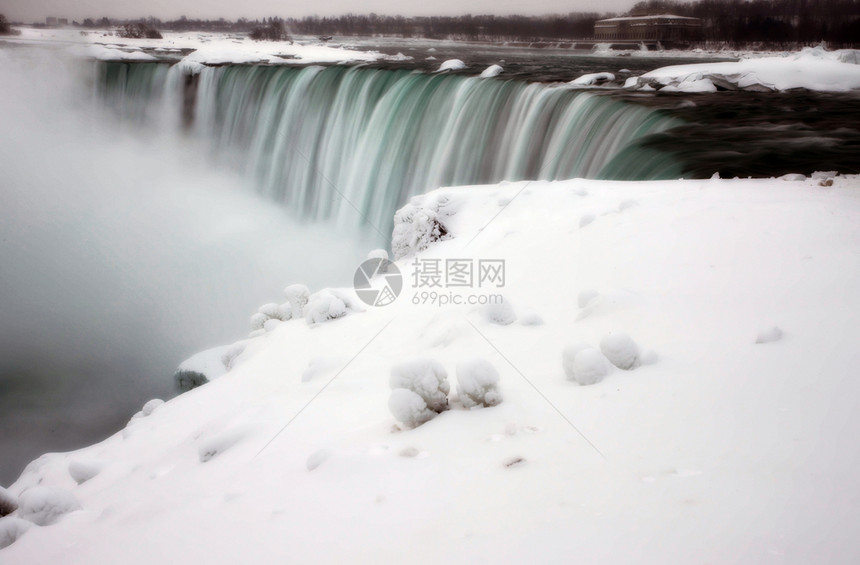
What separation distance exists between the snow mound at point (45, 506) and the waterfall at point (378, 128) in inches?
206

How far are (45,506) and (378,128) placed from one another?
29.9ft

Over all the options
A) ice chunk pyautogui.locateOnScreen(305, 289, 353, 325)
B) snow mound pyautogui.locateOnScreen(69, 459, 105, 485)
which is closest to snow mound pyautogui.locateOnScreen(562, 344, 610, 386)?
ice chunk pyautogui.locateOnScreen(305, 289, 353, 325)

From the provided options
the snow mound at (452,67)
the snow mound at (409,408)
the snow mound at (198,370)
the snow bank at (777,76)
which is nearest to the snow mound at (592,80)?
the snow bank at (777,76)

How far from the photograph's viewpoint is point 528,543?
40.6 inches

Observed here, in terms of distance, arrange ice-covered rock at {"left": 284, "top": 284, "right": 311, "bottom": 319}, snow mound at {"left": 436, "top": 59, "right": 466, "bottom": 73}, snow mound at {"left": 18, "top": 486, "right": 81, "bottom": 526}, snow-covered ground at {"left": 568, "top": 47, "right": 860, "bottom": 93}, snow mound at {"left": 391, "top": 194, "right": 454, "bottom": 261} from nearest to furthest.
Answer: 1. snow mound at {"left": 18, "top": 486, "right": 81, "bottom": 526}
2. ice-covered rock at {"left": 284, "top": 284, "right": 311, "bottom": 319}
3. snow mound at {"left": 391, "top": 194, "right": 454, "bottom": 261}
4. snow-covered ground at {"left": 568, "top": 47, "right": 860, "bottom": 93}
5. snow mound at {"left": 436, "top": 59, "right": 466, "bottom": 73}

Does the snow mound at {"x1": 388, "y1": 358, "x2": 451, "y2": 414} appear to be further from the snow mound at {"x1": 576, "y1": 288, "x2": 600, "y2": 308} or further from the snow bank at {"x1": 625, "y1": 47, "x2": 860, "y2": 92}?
the snow bank at {"x1": 625, "y1": 47, "x2": 860, "y2": 92}

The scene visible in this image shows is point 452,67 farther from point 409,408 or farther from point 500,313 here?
point 409,408

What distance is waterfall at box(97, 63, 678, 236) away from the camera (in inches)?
279

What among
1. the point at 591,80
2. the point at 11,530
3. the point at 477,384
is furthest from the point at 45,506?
the point at 591,80

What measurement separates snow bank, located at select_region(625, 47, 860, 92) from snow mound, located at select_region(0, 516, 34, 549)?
915 centimetres

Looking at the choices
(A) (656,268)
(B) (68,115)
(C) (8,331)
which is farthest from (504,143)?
(B) (68,115)

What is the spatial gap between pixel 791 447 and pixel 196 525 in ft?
4.73

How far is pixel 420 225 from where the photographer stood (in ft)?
13.9

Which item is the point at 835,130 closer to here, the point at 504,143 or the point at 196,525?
the point at 504,143
